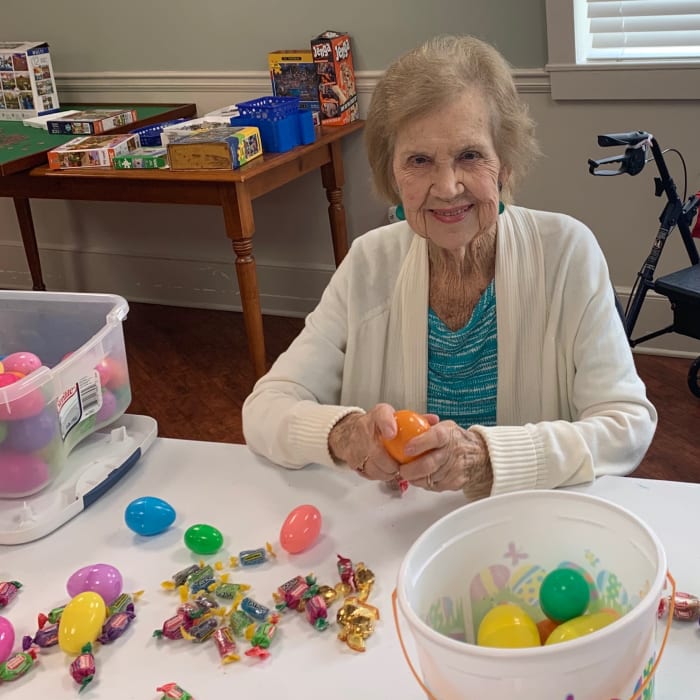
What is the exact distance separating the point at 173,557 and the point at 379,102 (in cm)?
68

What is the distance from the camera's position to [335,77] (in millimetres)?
3062

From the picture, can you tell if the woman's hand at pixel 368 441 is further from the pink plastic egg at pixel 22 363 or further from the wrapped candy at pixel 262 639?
the pink plastic egg at pixel 22 363

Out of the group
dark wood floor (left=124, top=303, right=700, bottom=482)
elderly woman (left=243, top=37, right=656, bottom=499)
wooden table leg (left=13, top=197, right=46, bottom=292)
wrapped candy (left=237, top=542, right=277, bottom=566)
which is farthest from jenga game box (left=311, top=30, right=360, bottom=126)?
wrapped candy (left=237, top=542, right=277, bottom=566)

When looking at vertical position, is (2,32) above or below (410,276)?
above

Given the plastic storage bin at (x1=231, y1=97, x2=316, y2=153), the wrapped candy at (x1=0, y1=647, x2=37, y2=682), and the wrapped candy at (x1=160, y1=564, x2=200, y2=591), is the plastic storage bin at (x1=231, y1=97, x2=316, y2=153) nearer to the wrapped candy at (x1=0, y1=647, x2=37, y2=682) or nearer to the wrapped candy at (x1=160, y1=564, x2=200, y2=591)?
the wrapped candy at (x1=160, y1=564, x2=200, y2=591)

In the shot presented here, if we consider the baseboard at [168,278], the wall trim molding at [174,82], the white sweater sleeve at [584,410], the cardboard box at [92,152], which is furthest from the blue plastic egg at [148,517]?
the baseboard at [168,278]

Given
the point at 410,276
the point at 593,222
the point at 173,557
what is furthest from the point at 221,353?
the point at 173,557

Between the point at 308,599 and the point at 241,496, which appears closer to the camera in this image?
the point at 308,599

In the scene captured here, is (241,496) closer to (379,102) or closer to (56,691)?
(56,691)

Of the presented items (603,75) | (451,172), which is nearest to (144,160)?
(603,75)

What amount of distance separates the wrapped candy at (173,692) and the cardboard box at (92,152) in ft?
7.56

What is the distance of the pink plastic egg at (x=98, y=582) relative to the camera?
100 centimetres

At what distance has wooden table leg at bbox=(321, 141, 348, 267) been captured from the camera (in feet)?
10.6

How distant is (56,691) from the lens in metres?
0.90
